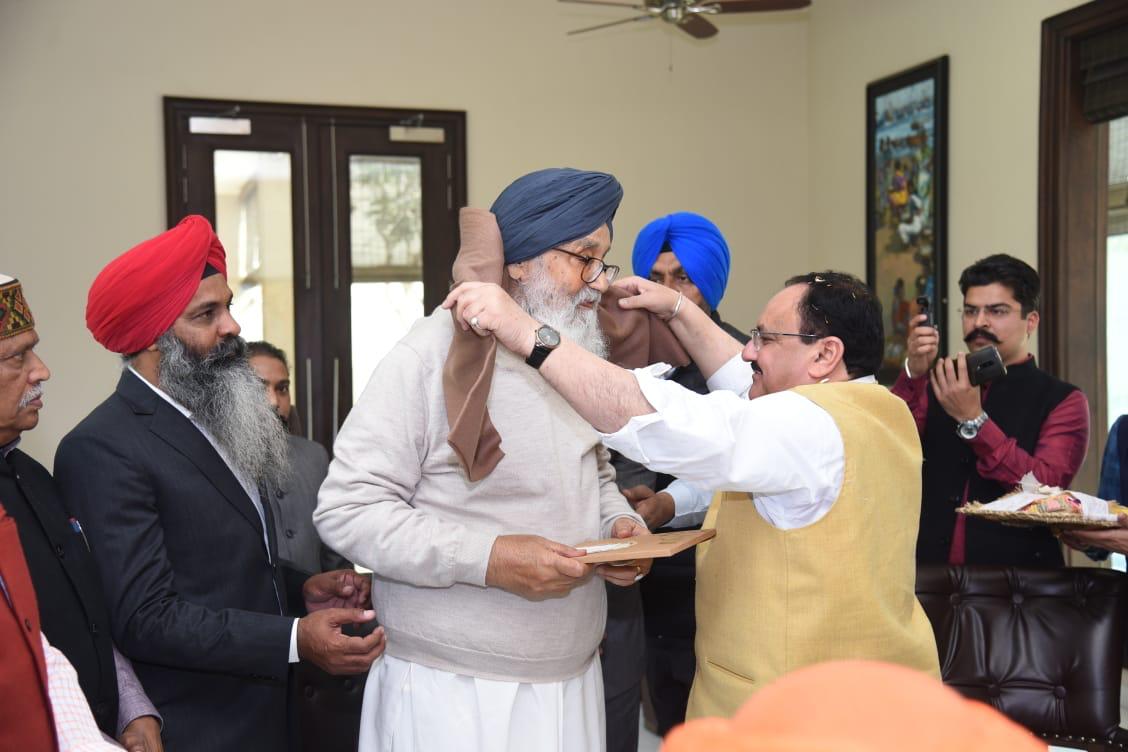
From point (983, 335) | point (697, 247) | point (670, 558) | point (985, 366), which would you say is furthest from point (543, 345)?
point (983, 335)

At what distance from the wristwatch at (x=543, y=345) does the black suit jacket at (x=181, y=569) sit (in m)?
0.76

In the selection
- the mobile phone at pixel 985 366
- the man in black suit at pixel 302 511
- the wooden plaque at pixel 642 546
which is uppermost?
the mobile phone at pixel 985 366

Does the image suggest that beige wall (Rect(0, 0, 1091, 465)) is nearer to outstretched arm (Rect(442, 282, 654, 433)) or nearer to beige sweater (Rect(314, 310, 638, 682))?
beige sweater (Rect(314, 310, 638, 682))

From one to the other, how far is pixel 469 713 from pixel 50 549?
0.73 meters

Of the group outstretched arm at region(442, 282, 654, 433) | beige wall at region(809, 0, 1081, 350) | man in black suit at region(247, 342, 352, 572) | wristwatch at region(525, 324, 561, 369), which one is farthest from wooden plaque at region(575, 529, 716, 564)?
beige wall at region(809, 0, 1081, 350)

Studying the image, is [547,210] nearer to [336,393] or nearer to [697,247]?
[697,247]

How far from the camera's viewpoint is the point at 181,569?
1.90 metres

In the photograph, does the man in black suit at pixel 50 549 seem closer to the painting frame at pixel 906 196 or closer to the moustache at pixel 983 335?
the moustache at pixel 983 335

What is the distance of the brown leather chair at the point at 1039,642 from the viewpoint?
2.47 meters

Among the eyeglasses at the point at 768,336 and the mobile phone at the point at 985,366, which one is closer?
the eyeglasses at the point at 768,336

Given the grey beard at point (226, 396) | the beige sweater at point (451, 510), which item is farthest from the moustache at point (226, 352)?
the beige sweater at point (451, 510)

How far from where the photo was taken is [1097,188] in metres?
4.77

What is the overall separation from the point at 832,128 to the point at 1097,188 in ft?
7.17

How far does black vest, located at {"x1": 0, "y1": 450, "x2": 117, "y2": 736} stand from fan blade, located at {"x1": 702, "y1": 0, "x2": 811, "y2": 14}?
3991 mm
